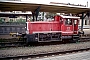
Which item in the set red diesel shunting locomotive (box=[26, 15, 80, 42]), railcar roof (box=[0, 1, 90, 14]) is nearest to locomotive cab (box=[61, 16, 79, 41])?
red diesel shunting locomotive (box=[26, 15, 80, 42])

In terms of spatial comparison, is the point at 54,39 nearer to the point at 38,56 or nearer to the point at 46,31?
the point at 46,31

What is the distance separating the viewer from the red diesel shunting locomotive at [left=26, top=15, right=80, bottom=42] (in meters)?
13.0

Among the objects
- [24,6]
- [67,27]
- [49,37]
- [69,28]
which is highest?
[24,6]

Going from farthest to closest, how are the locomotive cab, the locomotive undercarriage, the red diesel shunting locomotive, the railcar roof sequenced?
the locomotive cab < the railcar roof < the red diesel shunting locomotive < the locomotive undercarriage

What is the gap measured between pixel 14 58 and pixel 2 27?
12379mm

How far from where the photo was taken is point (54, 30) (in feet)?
45.6

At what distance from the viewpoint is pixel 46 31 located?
44.2ft

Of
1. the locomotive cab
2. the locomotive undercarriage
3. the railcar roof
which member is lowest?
the locomotive undercarriage

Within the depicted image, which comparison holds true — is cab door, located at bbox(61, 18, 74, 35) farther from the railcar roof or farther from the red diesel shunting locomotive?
the railcar roof

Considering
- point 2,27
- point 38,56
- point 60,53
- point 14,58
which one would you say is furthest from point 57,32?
point 2,27

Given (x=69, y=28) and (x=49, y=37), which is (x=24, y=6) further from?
(x=69, y=28)

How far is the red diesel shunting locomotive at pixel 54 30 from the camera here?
513 inches

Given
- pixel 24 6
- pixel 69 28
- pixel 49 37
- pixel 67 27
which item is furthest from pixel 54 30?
pixel 24 6

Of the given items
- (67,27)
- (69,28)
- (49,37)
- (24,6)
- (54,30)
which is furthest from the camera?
(24,6)
